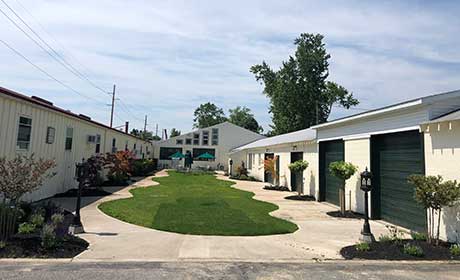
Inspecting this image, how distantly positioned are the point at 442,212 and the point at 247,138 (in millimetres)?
34796

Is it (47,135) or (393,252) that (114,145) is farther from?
(393,252)

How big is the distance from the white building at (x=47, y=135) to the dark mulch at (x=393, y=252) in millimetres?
9382

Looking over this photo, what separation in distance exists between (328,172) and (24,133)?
11.5 metres

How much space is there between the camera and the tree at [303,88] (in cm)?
4197

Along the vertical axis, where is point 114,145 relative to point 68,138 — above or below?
above

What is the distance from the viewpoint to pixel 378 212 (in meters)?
10.4

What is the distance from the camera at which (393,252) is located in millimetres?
6180

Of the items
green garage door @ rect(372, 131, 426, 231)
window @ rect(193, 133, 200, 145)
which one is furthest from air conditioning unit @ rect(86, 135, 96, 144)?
window @ rect(193, 133, 200, 145)

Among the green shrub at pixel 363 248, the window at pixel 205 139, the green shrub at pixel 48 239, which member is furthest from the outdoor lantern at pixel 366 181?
the window at pixel 205 139

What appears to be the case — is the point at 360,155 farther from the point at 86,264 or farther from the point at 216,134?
the point at 216,134

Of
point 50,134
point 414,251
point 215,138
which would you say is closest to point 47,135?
point 50,134

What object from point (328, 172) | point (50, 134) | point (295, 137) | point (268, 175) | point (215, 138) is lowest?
point (268, 175)

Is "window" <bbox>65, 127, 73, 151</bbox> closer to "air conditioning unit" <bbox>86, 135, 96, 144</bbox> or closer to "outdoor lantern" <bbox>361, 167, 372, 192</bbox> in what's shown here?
"air conditioning unit" <bbox>86, 135, 96, 144</bbox>

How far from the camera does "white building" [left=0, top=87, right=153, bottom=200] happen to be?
9.64m
